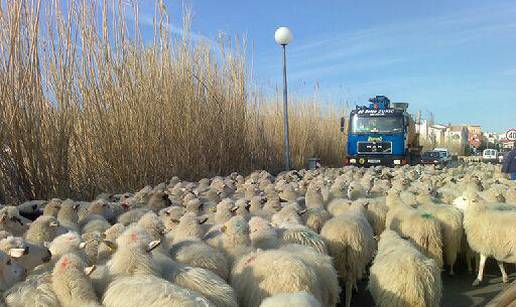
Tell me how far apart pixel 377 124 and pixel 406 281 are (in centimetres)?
1687

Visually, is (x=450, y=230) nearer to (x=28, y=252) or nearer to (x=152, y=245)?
(x=152, y=245)

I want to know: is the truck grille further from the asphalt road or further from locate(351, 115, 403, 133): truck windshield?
the asphalt road

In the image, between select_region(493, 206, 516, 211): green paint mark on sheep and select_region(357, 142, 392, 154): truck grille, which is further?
select_region(357, 142, 392, 154): truck grille

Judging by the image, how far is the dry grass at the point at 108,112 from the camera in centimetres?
738

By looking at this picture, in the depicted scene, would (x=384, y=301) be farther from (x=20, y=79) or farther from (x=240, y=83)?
(x=240, y=83)

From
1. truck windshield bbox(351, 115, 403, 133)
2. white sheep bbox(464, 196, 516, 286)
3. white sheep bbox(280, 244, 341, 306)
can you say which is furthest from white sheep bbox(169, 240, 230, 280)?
truck windshield bbox(351, 115, 403, 133)

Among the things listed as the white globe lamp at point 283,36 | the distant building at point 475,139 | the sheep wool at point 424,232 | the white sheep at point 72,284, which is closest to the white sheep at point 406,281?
the sheep wool at point 424,232

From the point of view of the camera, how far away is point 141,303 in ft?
8.66

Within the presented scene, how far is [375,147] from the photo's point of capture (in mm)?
20391

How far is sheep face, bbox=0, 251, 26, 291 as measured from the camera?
3.32 m

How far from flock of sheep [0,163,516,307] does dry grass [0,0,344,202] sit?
4.71 feet

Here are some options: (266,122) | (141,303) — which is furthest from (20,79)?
(266,122)

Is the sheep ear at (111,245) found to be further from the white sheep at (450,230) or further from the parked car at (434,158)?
the parked car at (434,158)

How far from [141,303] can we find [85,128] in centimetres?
697
